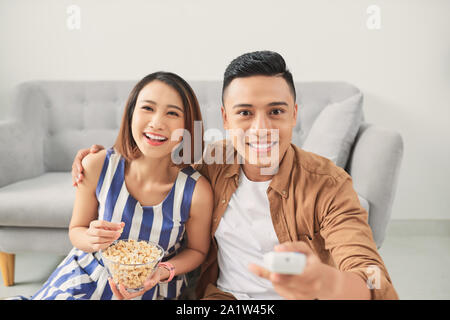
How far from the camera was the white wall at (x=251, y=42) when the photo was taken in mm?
2191

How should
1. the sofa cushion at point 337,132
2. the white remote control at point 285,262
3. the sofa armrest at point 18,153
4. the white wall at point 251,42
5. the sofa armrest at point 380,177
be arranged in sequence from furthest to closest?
the white wall at point 251,42 → the sofa armrest at point 18,153 → the sofa cushion at point 337,132 → the sofa armrest at point 380,177 → the white remote control at point 285,262

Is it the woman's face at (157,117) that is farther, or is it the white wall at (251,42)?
the white wall at (251,42)

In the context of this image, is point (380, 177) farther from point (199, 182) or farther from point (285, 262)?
point (285, 262)

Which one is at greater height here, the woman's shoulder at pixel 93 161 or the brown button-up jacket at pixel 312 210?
the woman's shoulder at pixel 93 161

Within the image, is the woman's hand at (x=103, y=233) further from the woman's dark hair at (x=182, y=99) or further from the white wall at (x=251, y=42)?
the white wall at (x=251, y=42)

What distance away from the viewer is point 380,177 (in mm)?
1481

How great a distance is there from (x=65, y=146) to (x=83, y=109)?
0.75ft

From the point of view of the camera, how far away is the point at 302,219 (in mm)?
928

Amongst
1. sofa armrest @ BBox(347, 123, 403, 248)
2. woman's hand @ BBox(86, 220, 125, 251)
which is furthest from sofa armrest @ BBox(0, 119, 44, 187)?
sofa armrest @ BBox(347, 123, 403, 248)

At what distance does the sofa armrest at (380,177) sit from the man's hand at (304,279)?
0.97 metres

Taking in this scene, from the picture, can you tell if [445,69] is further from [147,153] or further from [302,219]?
[147,153]

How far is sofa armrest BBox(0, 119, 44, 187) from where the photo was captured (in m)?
1.81

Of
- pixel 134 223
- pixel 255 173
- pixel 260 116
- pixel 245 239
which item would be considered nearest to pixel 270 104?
pixel 260 116

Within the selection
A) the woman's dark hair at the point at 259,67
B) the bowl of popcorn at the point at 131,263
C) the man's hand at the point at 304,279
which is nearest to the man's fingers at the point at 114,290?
the bowl of popcorn at the point at 131,263
